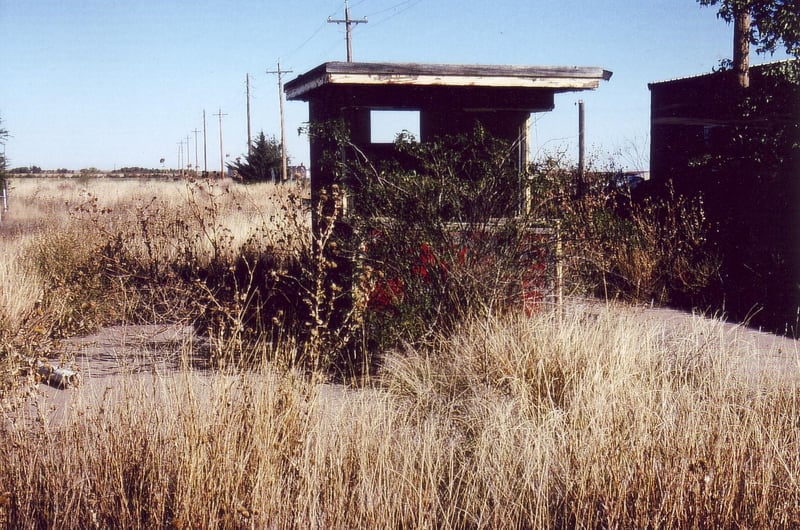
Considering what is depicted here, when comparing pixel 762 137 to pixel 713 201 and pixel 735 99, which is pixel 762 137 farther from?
pixel 713 201

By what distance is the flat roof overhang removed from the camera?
23.4ft

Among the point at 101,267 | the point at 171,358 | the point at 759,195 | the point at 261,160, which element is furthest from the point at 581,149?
the point at 261,160

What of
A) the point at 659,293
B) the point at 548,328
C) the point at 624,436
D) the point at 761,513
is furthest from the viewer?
the point at 659,293

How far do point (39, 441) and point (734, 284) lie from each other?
26.1 feet

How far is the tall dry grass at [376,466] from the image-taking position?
10.5ft

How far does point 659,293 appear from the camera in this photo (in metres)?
9.22

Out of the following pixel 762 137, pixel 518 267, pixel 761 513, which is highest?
pixel 762 137

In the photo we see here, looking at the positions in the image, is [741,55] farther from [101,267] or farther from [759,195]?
[101,267]

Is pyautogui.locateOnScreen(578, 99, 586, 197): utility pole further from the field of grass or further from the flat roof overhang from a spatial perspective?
the field of grass

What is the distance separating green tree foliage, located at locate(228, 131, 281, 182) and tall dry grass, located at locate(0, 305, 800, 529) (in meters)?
35.2

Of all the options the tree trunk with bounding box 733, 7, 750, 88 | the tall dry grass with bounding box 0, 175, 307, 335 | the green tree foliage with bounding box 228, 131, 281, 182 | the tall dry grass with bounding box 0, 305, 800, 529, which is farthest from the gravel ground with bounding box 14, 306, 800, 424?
the green tree foliage with bounding box 228, 131, 281, 182

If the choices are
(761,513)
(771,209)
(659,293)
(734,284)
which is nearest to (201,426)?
(761,513)

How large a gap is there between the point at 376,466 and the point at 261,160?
36.4 meters

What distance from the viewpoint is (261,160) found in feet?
127
